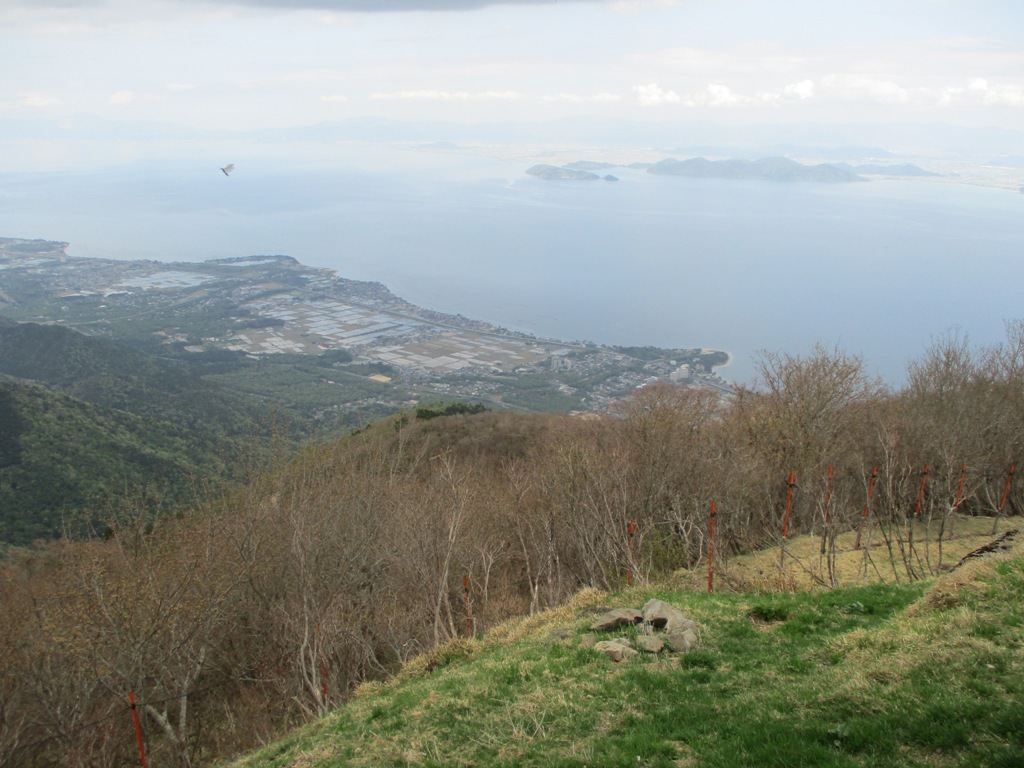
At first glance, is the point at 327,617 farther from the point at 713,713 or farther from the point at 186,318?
the point at 186,318

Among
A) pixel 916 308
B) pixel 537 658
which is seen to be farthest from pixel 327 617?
pixel 916 308

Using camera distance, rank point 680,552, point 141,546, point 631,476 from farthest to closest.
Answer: point 631,476 → point 680,552 → point 141,546

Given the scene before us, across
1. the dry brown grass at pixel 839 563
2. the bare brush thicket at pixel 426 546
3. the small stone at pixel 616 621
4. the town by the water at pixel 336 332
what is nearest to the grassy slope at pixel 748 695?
the small stone at pixel 616 621

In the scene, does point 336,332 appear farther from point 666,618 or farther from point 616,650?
point 616,650

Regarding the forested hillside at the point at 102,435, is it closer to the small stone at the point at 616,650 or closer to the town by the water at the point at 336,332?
the town by the water at the point at 336,332

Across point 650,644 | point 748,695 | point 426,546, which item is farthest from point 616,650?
point 426,546

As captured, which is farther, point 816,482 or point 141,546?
point 816,482

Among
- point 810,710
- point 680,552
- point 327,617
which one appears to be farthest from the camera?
point 680,552
